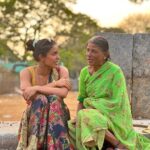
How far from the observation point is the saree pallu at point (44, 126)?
380 centimetres

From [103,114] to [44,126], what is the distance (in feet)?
1.65

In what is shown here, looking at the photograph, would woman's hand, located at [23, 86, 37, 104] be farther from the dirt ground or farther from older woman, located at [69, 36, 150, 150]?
the dirt ground

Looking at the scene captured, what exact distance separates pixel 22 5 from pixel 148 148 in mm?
29373

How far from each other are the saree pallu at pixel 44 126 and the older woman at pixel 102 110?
0.55 feet

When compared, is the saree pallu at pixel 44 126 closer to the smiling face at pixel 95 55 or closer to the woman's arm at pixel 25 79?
the woman's arm at pixel 25 79

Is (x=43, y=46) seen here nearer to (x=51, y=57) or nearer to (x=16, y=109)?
(x=51, y=57)

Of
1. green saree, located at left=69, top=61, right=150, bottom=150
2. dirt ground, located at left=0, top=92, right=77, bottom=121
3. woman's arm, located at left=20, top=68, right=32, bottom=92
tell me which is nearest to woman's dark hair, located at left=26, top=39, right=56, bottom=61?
woman's arm, located at left=20, top=68, right=32, bottom=92

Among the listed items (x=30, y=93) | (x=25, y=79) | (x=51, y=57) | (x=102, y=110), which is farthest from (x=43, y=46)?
(x=102, y=110)

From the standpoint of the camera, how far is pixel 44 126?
3.81m

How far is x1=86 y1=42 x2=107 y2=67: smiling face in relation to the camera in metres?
4.04

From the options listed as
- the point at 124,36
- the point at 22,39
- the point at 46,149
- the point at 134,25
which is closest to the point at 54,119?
the point at 46,149

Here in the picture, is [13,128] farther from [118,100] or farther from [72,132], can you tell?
[118,100]

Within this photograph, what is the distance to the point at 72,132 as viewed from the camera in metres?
4.01

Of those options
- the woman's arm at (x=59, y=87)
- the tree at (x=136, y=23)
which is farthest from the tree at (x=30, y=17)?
the woman's arm at (x=59, y=87)
